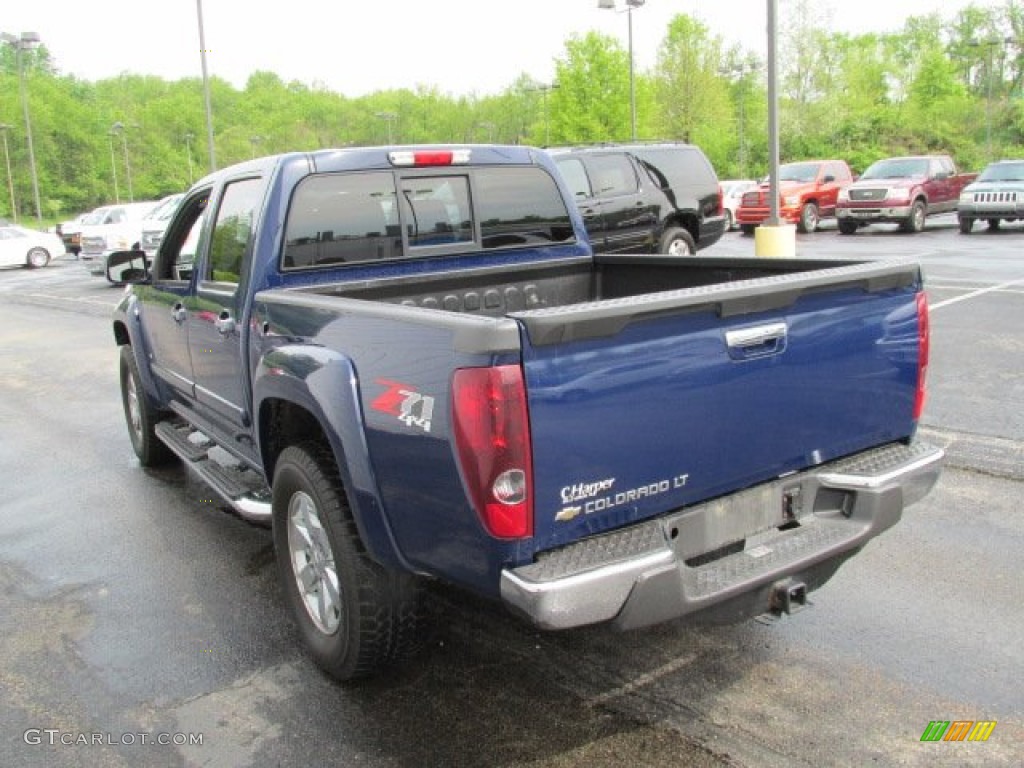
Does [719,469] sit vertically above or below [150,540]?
above

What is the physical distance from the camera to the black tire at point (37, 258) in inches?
1243

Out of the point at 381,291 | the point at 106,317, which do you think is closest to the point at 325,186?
the point at 381,291

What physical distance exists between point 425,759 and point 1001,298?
11424 millimetres

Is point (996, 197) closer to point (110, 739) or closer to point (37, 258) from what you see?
point (110, 739)

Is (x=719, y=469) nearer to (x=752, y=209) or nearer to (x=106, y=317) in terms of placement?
(x=106, y=317)

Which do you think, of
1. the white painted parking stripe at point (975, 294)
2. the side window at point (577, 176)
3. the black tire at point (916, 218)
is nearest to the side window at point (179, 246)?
the side window at point (577, 176)

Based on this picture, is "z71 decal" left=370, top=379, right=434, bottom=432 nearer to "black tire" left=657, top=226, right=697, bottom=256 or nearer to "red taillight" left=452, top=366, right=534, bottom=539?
"red taillight" left=452, top=366, right=534, bottom=539

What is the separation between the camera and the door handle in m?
4.21

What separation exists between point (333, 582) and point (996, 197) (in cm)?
2260

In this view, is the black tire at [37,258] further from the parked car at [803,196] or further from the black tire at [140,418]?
the black tire at [140,418]

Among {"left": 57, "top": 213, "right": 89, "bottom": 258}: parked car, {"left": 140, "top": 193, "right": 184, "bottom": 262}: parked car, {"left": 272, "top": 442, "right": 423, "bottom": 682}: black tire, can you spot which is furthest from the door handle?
{"left": 57, "top": 213, "right": 89, "bottom": 258}: parked car

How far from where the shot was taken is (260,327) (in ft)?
12.7

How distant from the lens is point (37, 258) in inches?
1252

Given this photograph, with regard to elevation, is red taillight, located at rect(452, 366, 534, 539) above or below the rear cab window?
below
